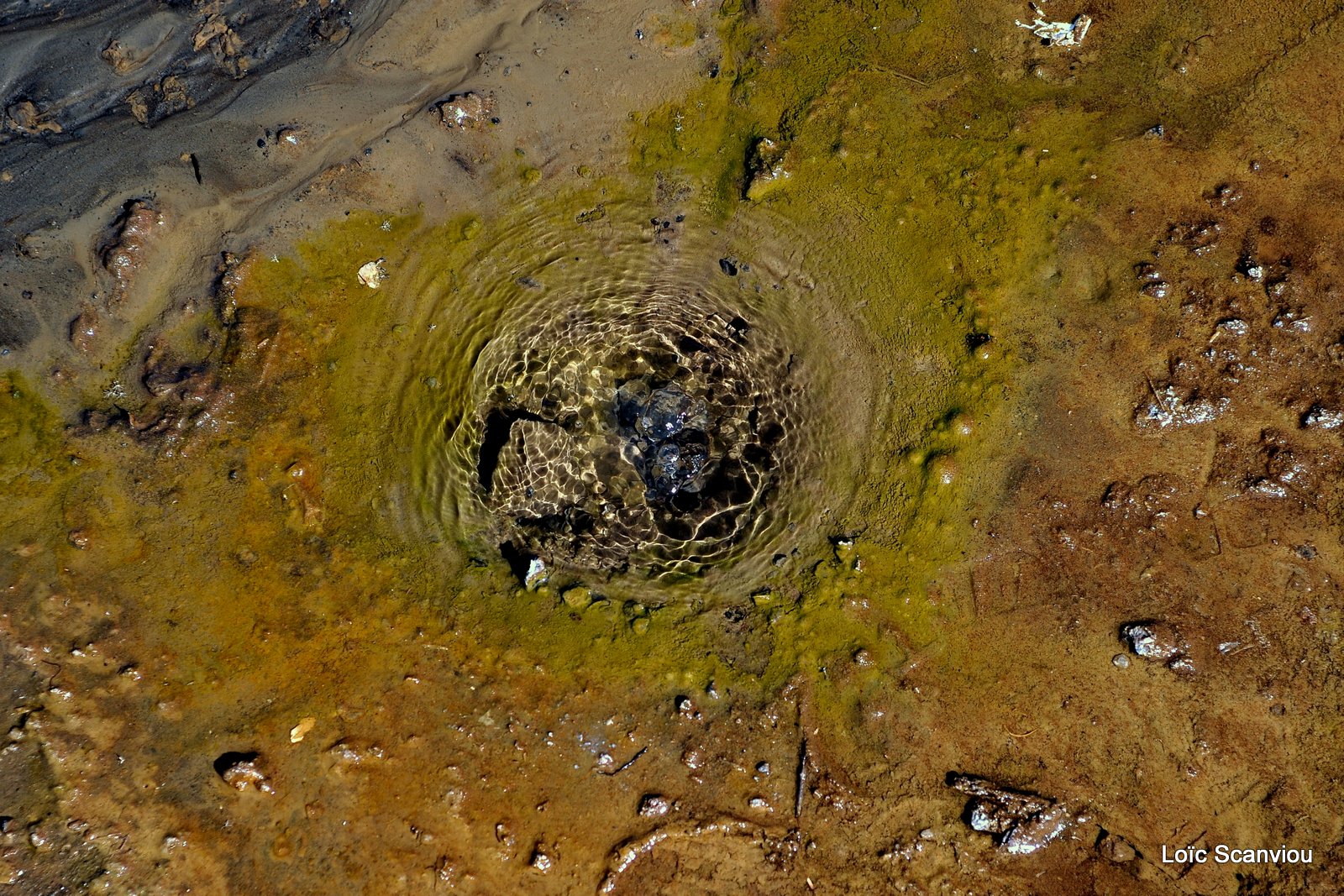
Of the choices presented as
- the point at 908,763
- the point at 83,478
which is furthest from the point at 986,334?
the point at 83,478

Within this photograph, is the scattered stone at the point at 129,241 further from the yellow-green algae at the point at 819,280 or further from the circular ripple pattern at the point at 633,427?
the circular ripple pattern at the point at 633,427

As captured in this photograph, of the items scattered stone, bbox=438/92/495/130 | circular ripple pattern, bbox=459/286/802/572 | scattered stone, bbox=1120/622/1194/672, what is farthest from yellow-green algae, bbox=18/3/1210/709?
scattered stone, bbox=1120/622/1194/672

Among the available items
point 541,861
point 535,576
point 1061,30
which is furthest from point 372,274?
point 1061,30

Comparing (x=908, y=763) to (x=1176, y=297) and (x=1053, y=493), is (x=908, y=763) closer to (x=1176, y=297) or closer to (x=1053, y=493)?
(x=1053, y=493)

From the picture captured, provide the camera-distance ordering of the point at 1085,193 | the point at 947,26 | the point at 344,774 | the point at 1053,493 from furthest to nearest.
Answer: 1. the point at 947,26
2. the point at 1085,193
3. the point at 1053,493
4. the point at 344,774

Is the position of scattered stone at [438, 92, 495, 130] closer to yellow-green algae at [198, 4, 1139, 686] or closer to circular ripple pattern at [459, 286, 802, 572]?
yellow-green algae at [198, 4, 1139, 686]

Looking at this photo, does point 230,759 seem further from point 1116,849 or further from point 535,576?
point 1116,849
